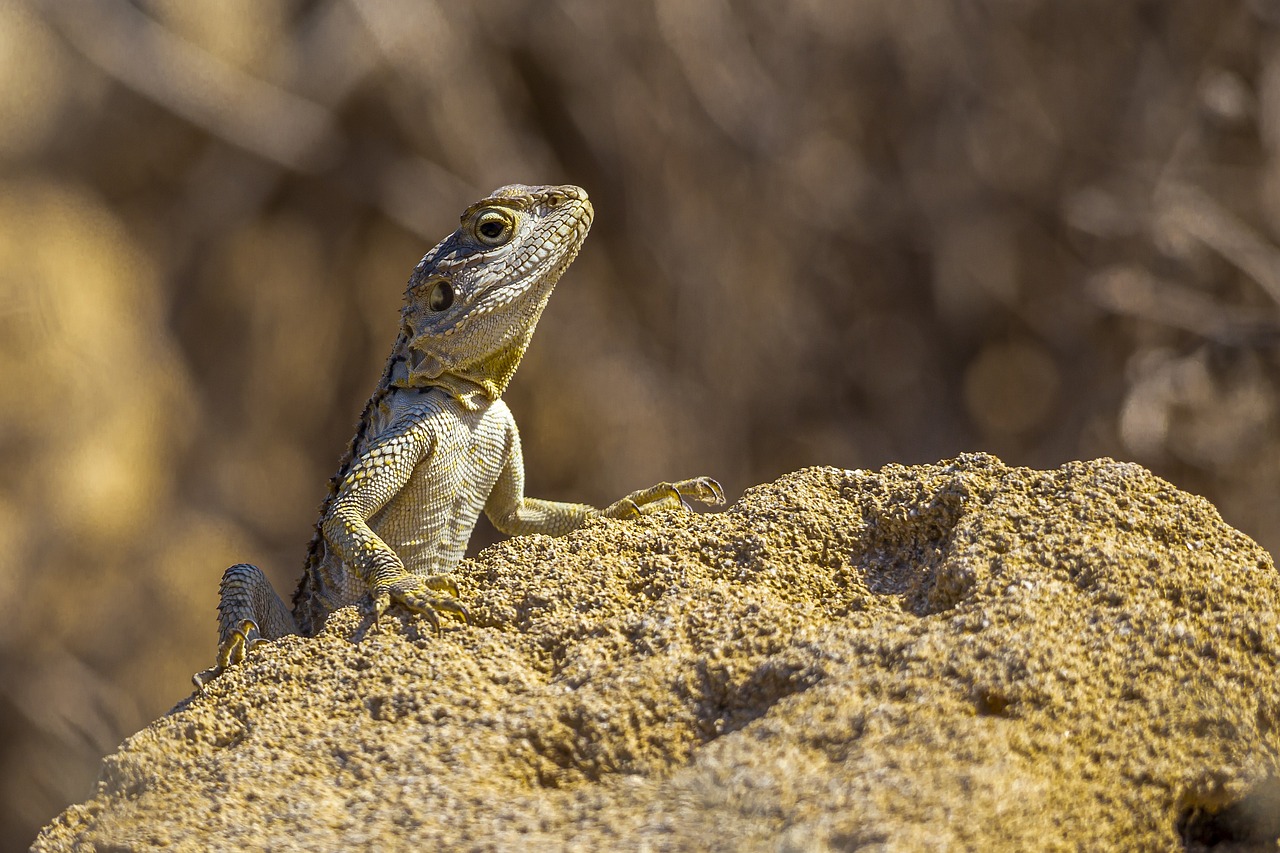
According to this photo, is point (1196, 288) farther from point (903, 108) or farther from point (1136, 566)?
point (1136, 566)

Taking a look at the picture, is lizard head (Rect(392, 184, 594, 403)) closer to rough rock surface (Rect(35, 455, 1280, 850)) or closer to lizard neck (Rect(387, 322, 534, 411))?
lizard neck (Rect(387, 322, 534, 411))

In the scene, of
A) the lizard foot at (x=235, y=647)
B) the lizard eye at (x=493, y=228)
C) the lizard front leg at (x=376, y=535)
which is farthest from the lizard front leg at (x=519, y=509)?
the lizard foot at (x=235, y=647)

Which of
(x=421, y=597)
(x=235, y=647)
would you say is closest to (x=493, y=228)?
→ (x=235, y=647)

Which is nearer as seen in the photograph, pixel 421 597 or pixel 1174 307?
pixel 421 597

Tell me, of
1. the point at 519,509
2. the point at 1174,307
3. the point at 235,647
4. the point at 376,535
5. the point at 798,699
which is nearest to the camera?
the point at 798,699

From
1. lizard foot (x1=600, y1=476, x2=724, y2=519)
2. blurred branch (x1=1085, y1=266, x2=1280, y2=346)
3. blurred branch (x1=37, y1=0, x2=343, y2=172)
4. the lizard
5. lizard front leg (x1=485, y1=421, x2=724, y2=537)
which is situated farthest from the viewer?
blurred branch (x1=37, y1=0, x2=343, y2=172)

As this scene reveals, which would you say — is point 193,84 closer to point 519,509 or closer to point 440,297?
point 440,297

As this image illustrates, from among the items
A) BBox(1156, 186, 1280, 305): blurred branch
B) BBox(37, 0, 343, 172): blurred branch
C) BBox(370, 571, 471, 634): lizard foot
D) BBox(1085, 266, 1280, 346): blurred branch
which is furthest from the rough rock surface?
BBox(37, 0, 343, 172): blurred branch
